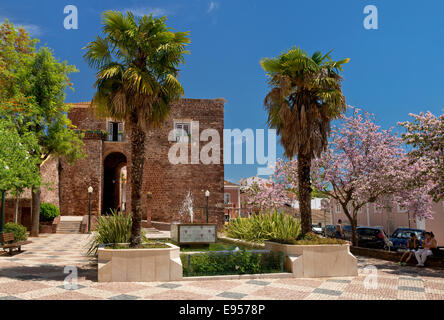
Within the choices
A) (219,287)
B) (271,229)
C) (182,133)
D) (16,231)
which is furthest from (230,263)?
(182,133)

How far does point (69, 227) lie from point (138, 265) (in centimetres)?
1856

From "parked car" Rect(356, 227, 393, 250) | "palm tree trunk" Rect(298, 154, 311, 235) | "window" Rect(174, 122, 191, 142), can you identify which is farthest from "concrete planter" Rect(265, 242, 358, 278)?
"window" Rect(174, 122, 191, 142)

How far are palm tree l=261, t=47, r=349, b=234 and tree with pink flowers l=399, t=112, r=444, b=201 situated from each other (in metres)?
2.95

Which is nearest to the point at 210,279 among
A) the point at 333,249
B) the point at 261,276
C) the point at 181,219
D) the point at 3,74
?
the point at 261,276

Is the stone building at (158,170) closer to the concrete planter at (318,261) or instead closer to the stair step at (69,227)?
the stair step at (69,227)

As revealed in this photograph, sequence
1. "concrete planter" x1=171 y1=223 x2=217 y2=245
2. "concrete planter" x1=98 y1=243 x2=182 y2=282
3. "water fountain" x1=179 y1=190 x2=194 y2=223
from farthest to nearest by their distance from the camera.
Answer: "water fountain" x1=179 y1=190 x2=194 y2=223 → "concrete planter" x1=171 y1=223 x2=217 y2=245 → "concrete planter" x1=98 y1=243 x2=182 y2=282

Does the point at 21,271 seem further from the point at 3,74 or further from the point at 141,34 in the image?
the point at 3,74

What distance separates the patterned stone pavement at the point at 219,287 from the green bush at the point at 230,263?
516 millimetres

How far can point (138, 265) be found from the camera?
8.63 metres

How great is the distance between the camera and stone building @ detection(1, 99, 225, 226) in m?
30.0

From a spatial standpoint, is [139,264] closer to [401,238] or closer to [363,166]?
[363,166]

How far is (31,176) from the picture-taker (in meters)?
15.4

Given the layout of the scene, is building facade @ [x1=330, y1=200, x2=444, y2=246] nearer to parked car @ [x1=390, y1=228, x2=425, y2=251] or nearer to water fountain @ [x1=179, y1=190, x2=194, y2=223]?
parked car @ [x1=390, y1=228, x2=425, y2=251]

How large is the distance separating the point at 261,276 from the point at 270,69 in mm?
6077
